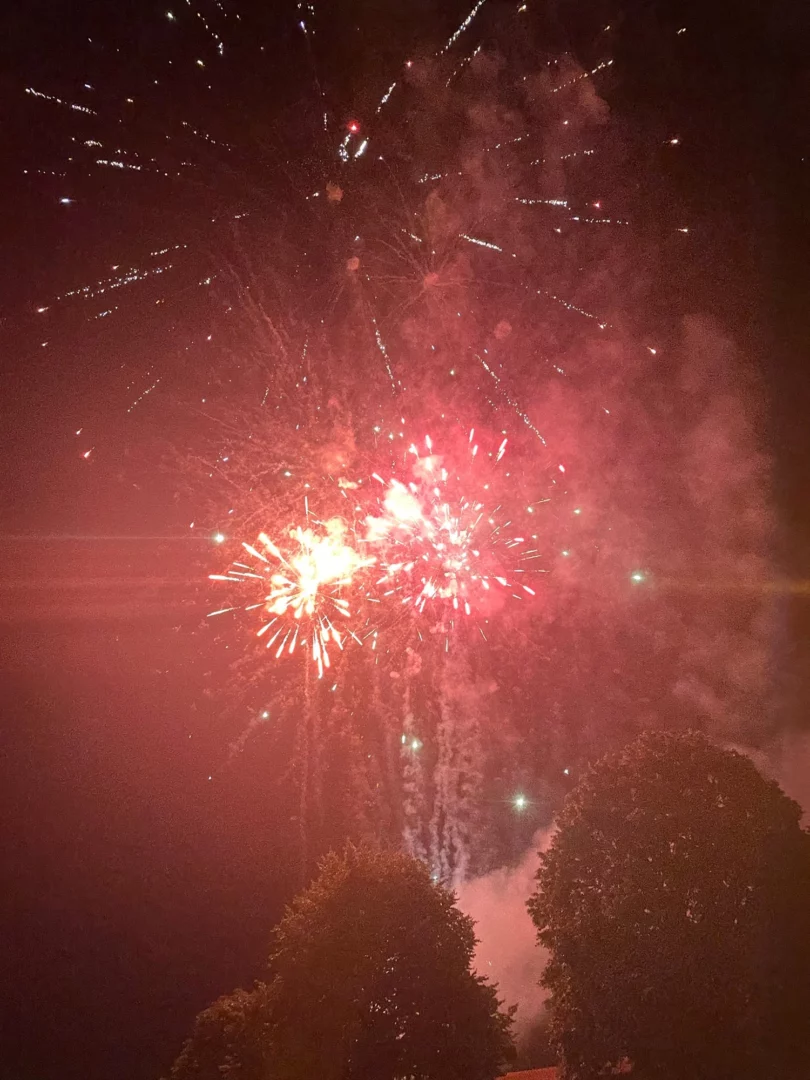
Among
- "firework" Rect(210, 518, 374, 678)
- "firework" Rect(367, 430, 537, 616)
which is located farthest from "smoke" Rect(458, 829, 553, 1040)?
"firework" Rect(210, 518, 374, 678)

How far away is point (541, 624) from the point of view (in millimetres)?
12523

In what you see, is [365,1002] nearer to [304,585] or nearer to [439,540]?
[304,585]

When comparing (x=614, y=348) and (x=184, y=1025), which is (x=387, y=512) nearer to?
(x=614, y=348)

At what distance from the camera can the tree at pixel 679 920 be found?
309 inches

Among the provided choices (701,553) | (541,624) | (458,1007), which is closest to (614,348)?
(701,553)

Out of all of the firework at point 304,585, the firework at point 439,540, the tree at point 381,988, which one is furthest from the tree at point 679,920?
the firework at point 304,585

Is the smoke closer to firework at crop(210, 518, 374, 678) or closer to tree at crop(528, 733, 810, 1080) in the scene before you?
tree at crop(528, 733, 810, 1080)

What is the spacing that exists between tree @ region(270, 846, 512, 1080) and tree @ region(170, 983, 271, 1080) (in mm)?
413

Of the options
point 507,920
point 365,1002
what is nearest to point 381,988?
point 365,1002

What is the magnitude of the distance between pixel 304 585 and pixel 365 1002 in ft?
22.3

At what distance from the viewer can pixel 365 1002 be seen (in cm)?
869

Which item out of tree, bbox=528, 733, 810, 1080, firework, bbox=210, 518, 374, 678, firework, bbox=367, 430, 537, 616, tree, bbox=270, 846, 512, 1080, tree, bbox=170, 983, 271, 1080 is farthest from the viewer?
firework, bbox=210, 518, 374, 678

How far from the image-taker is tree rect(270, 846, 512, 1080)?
332 inches

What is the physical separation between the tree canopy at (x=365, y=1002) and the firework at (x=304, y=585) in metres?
4.12
